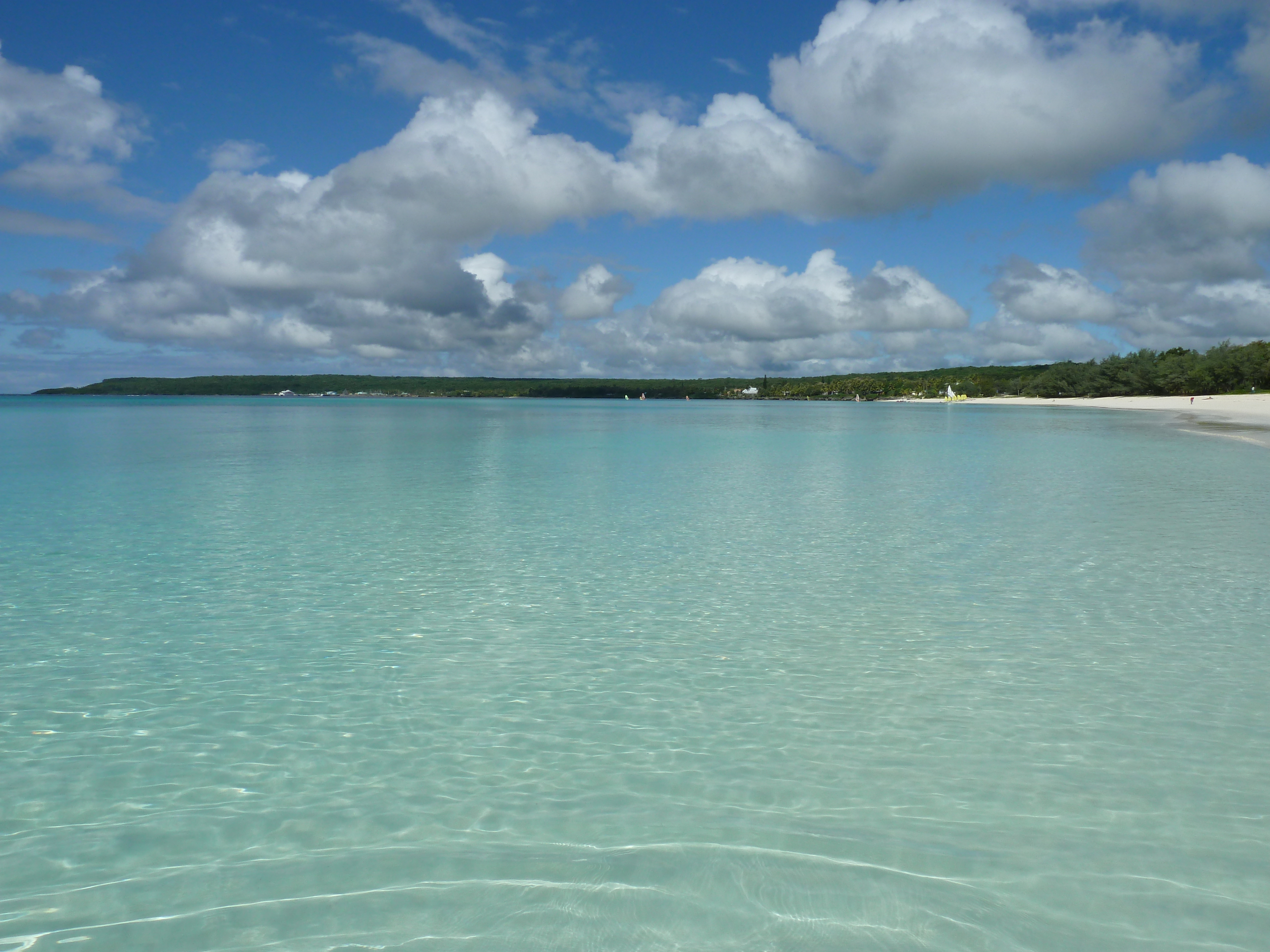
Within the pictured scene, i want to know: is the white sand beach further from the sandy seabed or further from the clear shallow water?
the clear shallow water

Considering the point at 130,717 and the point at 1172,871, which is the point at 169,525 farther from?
the point at 1172,871

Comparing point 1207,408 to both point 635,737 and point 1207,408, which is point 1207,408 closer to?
point 1207,408

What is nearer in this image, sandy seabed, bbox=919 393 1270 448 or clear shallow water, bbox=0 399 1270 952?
clear shallow water, bbox=0 399 1270 952

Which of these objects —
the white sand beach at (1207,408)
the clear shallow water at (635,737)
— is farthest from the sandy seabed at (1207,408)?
the clear shallow water at (635,737)

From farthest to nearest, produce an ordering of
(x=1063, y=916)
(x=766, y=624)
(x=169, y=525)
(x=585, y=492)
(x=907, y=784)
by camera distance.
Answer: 1. (x=585, y=492)
2. (x=169, y=525)
3. (x=766, y=624)
4. (x=907, y=784)
5. (x=1063, y=916)

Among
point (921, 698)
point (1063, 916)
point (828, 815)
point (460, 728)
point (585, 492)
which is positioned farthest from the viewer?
point (585, 492)

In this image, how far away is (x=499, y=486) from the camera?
21141 mm

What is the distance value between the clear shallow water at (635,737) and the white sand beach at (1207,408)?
1324 inches

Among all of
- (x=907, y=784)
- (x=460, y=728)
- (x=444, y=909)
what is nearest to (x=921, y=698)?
(x=907, y=784)

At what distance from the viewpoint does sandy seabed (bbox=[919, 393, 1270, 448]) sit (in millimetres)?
46625

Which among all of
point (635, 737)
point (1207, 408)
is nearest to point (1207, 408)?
point (1207, 408)

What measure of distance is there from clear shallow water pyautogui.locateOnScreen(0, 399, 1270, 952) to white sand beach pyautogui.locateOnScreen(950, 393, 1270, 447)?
33.6 m

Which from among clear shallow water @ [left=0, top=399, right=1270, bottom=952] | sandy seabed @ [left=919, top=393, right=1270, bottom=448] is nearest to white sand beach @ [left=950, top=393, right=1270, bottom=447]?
sandy seabed @ [left=919, top=393, right=1270, bottom=448]

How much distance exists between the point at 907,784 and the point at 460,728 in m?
3.05
